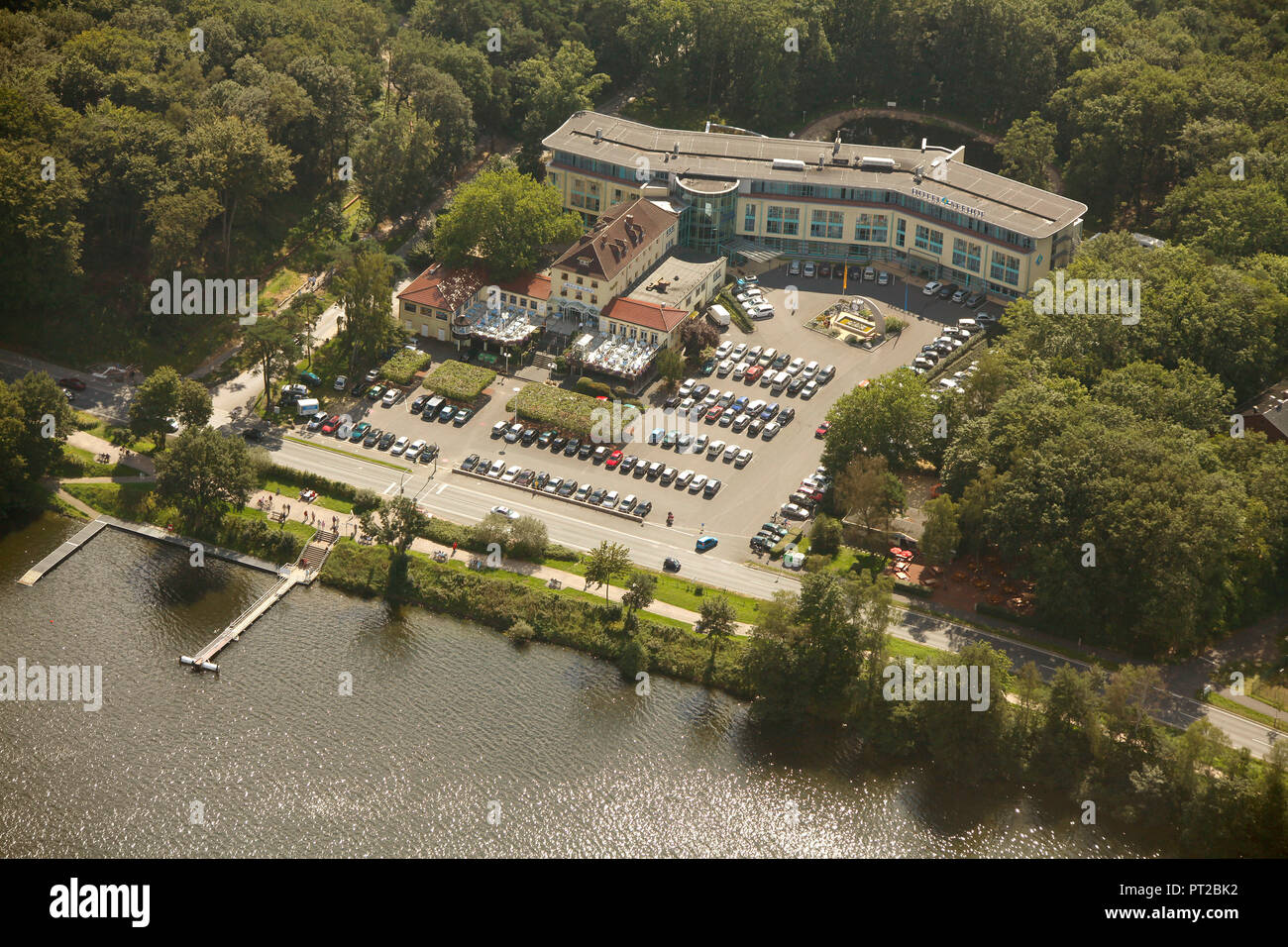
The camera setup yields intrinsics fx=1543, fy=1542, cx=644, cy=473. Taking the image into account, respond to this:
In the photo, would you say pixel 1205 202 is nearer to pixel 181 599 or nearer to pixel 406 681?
pixel 406 681

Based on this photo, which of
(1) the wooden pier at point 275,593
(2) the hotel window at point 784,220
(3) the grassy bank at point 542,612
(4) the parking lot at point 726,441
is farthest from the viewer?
(2) the hotel window at point 784,220

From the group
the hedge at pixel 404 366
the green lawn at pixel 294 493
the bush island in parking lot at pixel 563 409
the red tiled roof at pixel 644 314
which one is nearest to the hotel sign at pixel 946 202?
the red tiled roof at pixel 644 314

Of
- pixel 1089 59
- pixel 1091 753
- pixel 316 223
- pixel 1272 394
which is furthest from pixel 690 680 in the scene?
pixel 1089 59

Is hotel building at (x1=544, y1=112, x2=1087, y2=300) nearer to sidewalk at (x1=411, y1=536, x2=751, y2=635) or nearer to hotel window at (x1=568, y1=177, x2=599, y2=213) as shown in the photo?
hotel window at (x1=568, y1=177, x2=599, y2=213)

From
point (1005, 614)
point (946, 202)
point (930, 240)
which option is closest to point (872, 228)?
point (930, 240)

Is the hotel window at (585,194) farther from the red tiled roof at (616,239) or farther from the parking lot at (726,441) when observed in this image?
the parking lot at (726,441)

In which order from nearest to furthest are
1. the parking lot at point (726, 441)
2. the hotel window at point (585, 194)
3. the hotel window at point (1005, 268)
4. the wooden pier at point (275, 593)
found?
the wooden pier at point (275, 593) < the parking lot at point (726, 441) < the hotel window at point (1005, 268) < the hotel window at point (585, 194)

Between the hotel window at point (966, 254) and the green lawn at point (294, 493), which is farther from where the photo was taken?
the hotel window at point (966, 254)
